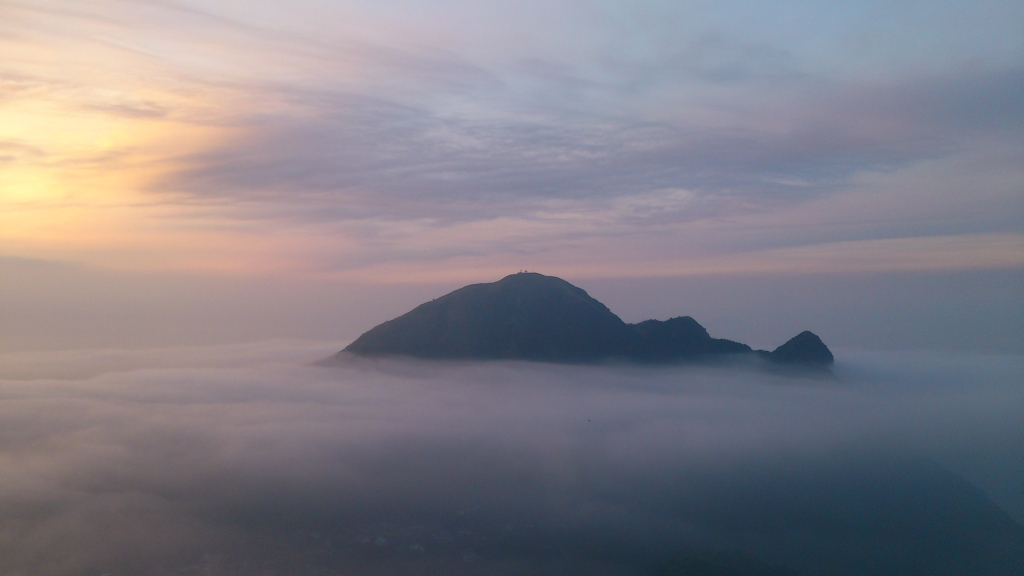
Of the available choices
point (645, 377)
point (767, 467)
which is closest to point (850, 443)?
point (767, 467)

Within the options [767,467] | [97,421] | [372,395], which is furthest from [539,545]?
[97,421]

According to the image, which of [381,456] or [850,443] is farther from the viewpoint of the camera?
[850,443]

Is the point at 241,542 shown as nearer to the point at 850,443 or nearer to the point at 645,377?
the point at 645,377

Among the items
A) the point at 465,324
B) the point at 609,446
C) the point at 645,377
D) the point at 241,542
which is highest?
the point at 465,324

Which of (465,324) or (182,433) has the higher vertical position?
(465,324)

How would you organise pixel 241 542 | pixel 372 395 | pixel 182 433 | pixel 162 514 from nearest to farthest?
pixel 241 542 → pixel 162 514 → pixel 182 433 → pixel 372 395

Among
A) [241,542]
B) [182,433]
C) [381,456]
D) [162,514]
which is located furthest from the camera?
[182,433]

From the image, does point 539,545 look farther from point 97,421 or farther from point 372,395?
point 97,421
